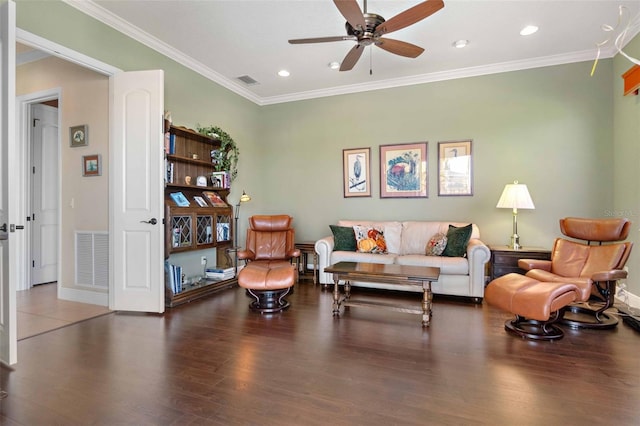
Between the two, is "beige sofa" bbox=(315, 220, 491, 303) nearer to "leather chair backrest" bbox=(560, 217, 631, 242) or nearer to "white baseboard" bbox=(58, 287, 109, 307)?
"leather chair backrest" bbox=(560, 217, 631, 242)

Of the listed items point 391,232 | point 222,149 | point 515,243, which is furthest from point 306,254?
point 515,243

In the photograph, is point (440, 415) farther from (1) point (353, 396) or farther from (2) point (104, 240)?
(2) point (104, 240)

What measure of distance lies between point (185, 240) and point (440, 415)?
335cm

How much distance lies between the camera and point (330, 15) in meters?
3.38

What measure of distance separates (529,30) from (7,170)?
511cm

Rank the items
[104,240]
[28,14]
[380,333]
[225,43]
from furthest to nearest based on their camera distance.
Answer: [225,43] < [104,240] < [380,333] < [28,14]

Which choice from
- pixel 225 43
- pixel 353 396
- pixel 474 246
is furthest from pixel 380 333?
pixel 225 43

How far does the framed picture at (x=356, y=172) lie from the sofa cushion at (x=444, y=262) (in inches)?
61.5

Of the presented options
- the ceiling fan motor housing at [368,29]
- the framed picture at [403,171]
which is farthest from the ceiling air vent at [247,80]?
the ceiling fan motor housing at [368,29]

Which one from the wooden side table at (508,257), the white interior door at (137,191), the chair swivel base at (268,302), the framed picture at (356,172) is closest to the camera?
the white interior door at (137,191)

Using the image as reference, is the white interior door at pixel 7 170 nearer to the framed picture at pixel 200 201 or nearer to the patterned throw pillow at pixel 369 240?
the framed picture at pixel 200 201

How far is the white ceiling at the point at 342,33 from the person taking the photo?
3.25 m

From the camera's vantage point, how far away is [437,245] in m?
4.27

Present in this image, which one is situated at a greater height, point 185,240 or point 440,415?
point 185,240
